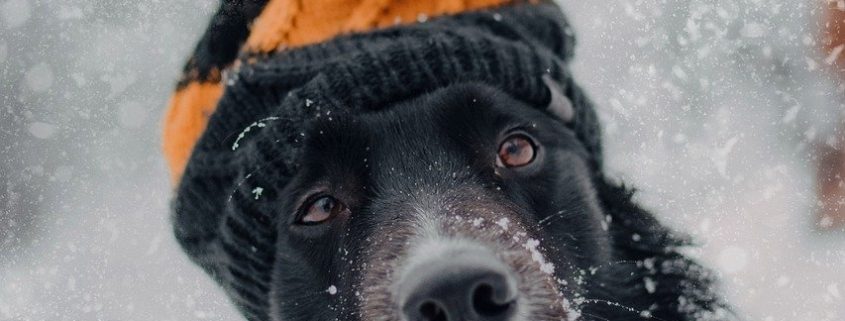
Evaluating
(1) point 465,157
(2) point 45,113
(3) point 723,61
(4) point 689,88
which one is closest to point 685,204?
(4) point 689,88

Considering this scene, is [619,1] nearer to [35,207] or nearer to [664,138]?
[664,138]

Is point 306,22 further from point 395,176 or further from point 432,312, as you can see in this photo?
point 432,312

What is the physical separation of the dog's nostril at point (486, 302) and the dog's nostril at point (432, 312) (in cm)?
8

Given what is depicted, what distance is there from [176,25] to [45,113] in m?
2.42

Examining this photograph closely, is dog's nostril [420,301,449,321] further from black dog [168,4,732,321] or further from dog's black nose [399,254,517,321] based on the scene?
black dog [168,4,732,321]

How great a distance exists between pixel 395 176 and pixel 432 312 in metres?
0.61

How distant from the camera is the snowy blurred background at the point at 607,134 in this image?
7789 millimetres

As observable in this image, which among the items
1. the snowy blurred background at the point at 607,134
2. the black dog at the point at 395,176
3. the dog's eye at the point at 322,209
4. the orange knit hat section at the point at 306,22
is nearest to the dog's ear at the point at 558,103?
the black dog at the point at 395,176

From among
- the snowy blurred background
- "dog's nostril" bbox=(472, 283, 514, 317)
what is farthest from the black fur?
the snowy blurred background

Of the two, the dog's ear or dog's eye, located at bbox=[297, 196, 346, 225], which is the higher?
the dog's ear

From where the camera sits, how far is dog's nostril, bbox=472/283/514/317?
2045mm

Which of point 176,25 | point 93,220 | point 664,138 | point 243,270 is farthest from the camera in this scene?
point 176,25

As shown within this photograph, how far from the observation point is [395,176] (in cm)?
257

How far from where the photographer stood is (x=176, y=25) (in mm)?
11156
